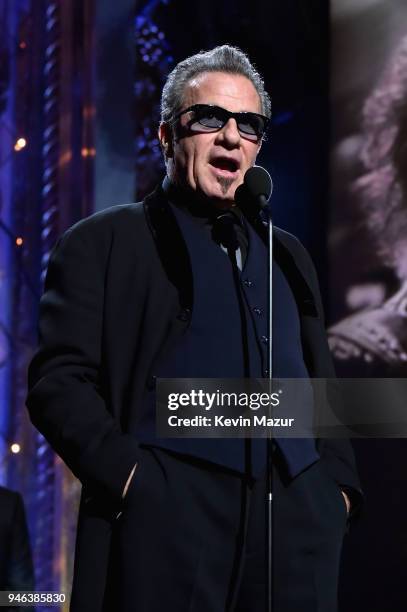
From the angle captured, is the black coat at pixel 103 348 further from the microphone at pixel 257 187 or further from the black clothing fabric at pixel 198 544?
the microphone at pixel 257 187

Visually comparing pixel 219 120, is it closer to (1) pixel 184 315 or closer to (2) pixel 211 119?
(2) pixel 211 119

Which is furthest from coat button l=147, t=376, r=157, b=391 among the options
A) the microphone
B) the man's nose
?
the man's nose

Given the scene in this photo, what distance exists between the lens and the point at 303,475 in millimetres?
1575

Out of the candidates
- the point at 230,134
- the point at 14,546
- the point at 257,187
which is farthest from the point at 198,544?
the point at 14,546

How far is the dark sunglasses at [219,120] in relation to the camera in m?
1.73

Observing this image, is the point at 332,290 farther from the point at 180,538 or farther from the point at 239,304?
the point at 180,538

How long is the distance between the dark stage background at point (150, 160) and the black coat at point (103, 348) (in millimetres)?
1086

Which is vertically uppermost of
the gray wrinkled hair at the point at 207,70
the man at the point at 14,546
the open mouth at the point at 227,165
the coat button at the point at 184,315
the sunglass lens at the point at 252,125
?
the gray wrinkled hair at the point at 207,70

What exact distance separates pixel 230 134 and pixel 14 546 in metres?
1.58

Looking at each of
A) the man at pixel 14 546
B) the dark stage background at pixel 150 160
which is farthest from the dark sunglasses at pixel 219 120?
the man at pixel 14 546

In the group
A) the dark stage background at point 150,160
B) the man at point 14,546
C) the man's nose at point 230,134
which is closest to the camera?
the man's nose at point 230,134

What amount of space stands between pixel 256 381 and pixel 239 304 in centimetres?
15

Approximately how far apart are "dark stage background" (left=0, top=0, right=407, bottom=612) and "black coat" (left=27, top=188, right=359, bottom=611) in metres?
1.09

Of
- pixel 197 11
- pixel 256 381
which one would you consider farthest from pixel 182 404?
pixel 197 11
